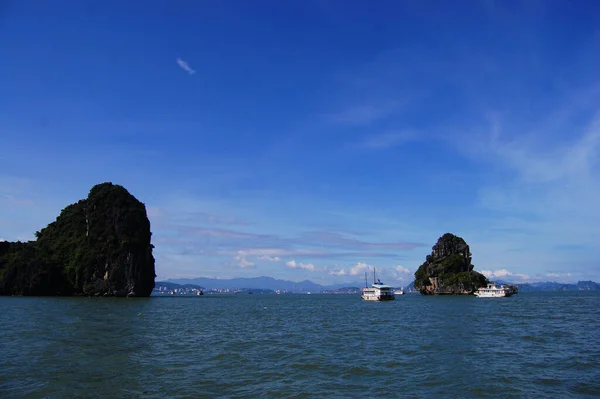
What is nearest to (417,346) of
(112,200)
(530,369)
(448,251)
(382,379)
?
(530,369)

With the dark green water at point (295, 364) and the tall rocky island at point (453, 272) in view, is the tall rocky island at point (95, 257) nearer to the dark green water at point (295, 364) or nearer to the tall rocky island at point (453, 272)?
the dark green water at point (295, 364)

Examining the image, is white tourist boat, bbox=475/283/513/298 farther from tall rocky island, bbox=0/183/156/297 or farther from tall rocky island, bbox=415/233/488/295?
tall rocky island, bbox=0/183/156/297

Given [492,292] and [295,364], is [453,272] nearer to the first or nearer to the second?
[492,292]

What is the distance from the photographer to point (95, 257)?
407ft

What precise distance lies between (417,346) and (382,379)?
11302 millimetres

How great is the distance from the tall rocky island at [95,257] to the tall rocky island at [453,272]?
403ft

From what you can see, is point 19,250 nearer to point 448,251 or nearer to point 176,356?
point 176,356

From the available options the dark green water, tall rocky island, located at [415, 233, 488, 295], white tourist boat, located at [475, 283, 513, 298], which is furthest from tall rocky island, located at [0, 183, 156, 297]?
tall rocky island, located at [415, 233, 488, 295]

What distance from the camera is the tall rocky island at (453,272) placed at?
593 feet

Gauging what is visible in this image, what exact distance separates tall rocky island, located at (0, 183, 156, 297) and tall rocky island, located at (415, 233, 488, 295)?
12282 cm

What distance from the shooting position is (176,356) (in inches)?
1012

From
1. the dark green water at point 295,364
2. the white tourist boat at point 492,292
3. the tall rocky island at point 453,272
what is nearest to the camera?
the dark green water at point 295,364

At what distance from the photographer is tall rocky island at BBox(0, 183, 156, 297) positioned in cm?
11919

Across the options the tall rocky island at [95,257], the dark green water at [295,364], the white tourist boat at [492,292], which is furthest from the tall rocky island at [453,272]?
the dark green water at [295,364]
